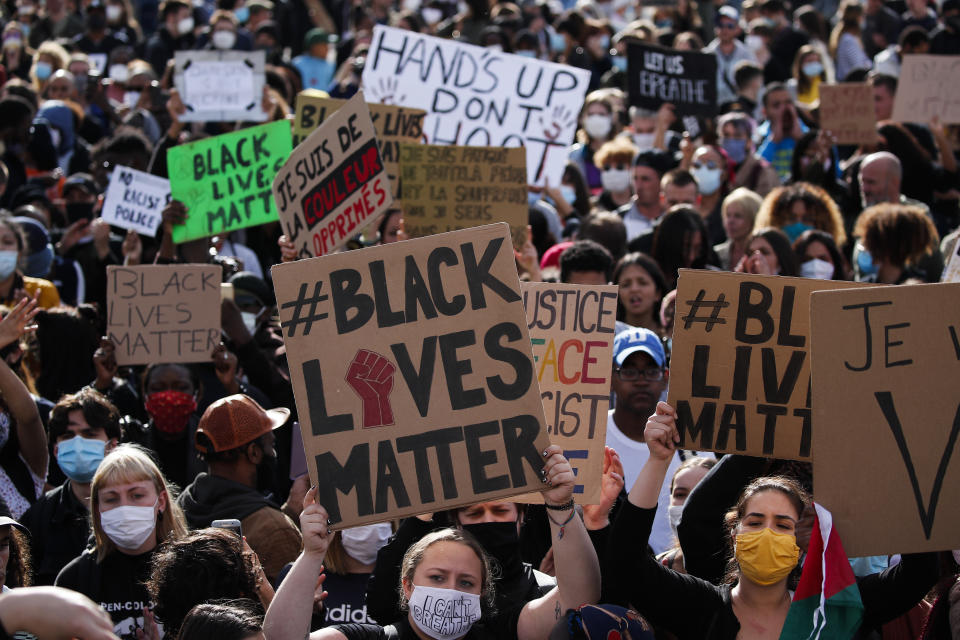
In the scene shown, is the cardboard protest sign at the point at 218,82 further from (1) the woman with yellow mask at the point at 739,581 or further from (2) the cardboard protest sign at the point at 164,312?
(1) the woman with yellow mask at the point at 739,581

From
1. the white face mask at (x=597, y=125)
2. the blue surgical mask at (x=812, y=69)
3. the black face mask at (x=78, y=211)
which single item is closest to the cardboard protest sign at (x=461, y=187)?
the black face mask at (x=78, y=211)

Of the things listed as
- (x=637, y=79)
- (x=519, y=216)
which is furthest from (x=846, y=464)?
(x=637, y=79)

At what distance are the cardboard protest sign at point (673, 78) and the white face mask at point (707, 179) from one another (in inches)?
55.0

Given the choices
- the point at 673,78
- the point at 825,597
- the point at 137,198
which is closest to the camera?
the point at 825,597

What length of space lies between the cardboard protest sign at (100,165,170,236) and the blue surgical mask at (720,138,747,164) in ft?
15.7

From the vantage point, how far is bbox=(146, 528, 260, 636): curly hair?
4.33 meters

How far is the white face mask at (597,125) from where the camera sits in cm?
1207

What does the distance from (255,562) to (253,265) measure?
4.88 meters

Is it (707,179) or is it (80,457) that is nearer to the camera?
(80,457)

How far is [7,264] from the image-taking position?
803 centimetres

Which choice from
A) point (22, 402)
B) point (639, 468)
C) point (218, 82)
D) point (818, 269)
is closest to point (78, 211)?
point (218, 82)

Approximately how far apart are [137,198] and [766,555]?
616 cm

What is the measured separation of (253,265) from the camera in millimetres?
9242

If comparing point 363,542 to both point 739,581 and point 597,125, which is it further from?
point 597,125
